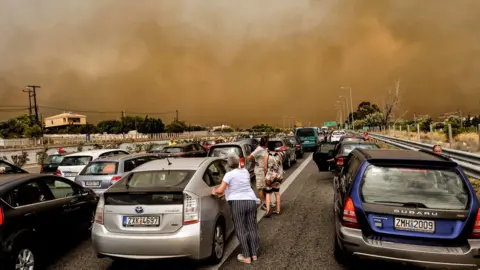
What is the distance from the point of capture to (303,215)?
7.74 m

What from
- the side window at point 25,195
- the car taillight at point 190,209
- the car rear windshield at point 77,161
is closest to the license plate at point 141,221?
the car taillight at point 190,209

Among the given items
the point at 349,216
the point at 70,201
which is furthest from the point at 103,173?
the point at 349,216

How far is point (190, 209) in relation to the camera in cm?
452

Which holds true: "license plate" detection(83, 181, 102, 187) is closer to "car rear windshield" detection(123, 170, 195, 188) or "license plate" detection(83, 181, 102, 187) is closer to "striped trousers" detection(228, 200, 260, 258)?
"car rear windshield" detection(123, 170, 195, 188)

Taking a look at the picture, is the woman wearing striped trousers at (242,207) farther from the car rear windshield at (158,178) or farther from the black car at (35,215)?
the black car at (35,215)

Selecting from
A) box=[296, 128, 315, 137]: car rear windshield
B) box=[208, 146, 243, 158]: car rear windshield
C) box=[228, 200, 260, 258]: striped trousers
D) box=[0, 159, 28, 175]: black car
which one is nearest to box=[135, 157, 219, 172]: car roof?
box=[228, 200, 260, 258]: striped trousers

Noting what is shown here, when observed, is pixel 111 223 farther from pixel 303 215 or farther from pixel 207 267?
pixel 303 215

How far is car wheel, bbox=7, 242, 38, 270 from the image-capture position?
167 inches

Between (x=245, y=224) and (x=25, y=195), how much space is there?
327 centimetres

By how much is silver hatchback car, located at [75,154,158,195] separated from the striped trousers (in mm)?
4597

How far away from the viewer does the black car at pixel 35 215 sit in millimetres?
4277

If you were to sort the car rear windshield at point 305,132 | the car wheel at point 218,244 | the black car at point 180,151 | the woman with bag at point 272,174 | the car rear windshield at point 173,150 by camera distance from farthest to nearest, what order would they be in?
1. the car rear windshield at point 305,132
2. the car rear windshield at point 173,150
3. the black car at point 180,151
4. the woman with bag at point 272,174
5. the car wheel at point 218,244

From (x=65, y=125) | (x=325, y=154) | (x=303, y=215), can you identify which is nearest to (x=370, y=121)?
(x=325, y=154)

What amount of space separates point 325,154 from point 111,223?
10.7m
